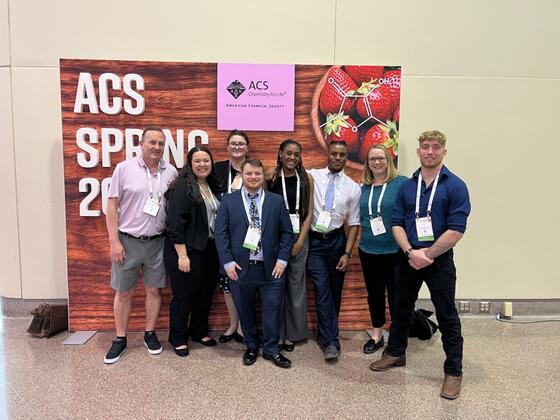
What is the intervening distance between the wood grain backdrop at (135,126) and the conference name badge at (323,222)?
60 centimetres

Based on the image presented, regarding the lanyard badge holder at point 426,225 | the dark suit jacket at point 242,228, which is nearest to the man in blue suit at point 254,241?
the dark suit jacket at point 242,228

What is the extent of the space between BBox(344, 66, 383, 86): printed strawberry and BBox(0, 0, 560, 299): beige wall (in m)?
0.28

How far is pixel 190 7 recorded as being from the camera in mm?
3439

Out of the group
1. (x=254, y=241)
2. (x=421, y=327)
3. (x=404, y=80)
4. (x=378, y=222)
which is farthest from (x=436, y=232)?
(x=404, y=80)

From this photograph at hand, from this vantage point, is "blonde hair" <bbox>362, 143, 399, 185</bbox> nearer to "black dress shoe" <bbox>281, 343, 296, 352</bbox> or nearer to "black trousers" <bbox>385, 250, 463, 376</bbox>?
"black trousers" <bbox>385, 250, 463, 376</bbox>

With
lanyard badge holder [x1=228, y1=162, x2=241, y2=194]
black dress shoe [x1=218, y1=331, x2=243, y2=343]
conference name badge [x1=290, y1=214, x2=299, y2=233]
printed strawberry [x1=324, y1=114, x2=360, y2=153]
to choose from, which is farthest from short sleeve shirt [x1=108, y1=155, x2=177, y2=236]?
→ printed strawberry [x1=324, y1=114, x2=360, y2=153]

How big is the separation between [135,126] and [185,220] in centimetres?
106

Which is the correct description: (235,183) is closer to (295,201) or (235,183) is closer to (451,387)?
(295,201)

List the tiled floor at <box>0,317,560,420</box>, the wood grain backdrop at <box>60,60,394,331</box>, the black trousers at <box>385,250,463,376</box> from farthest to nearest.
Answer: the wood grain backdrop at <box>60,60,394,331</box>, the black trousers at <box>385,250,463,376</box>, the tiled floor at <box>0,317,560,420</box>

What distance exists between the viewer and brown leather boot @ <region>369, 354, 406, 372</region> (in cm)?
278

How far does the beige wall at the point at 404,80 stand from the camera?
3.44 metres

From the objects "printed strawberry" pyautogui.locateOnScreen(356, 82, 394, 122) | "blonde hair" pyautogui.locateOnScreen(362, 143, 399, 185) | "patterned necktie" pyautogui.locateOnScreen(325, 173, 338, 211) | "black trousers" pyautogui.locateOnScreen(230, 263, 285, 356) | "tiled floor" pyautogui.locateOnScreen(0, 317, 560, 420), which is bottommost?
"tiled floor" pyautogui.locateOnScreen(0, 317, 560, 420)

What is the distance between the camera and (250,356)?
113 inches

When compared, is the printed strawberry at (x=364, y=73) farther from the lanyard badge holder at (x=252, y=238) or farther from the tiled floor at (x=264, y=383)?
the tiled floor at (x=264, y=383)
